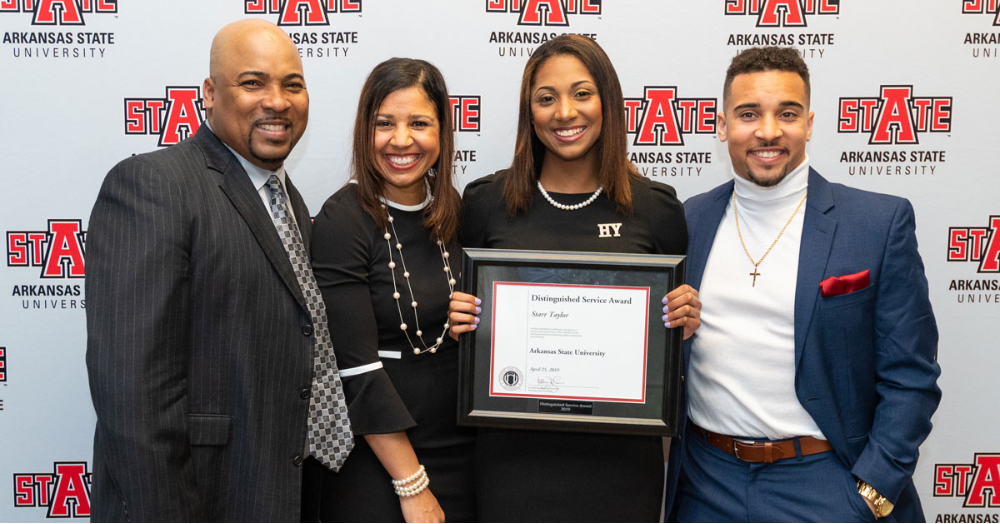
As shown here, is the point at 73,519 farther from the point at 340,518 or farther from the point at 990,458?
the point at 990,458

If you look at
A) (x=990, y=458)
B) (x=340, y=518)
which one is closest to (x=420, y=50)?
(x=340, y=518)

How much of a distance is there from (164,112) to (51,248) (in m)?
0.79

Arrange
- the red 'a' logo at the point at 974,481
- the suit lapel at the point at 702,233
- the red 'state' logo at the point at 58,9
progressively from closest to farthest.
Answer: the suit lapel at the point at 702,233, the red 'state' logo at the point at 58,9, the red 'a' logo at the point at 974,481

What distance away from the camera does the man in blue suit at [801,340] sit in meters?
2.04

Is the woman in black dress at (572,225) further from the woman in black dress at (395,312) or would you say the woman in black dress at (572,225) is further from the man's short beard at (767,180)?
the man's short beard at (767,180)

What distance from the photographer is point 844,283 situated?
6.65 feet

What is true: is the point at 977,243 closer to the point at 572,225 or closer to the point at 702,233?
the point at 702,233

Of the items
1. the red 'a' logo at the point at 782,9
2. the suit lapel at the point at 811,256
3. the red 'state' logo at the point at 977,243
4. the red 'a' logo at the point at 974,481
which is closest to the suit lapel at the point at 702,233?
the suit lapel at the point at 811,256

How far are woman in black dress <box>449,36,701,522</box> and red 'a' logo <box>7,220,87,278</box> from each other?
1954 mm

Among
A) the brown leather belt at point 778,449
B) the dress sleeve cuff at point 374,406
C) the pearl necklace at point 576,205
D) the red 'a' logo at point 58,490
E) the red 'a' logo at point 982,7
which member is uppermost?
the red 'a' logo at point 982,7

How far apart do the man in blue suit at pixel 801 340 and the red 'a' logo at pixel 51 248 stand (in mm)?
2647

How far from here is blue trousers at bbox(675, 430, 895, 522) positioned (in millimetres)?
2043

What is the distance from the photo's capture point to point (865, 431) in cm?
210

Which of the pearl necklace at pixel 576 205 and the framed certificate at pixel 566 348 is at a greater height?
the pearl necklace at pixel 576 205
